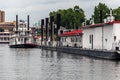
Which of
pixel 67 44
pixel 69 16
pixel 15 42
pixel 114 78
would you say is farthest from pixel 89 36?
pixel 69 16

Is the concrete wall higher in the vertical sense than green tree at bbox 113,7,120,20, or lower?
lower

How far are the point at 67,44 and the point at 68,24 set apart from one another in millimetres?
85082

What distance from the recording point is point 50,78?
137 ft

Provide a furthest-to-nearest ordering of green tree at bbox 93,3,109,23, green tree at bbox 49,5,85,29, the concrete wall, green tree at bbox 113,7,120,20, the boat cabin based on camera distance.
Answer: green tree at bbox 49,5,85,29
green tree at bbox 93,3,109,23
green tree at bbox 113,7,120,20
the boat cabin
the concrete wall

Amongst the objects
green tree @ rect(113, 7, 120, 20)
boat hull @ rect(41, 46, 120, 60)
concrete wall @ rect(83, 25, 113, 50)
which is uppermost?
green tree @ rect(113, 7, 120, 20)

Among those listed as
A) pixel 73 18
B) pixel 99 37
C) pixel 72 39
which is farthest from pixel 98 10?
pixel 99 37

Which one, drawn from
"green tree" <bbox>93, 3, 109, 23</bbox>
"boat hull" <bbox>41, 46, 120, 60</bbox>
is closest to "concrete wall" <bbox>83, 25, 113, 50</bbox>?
"boat hull" <bbox>41, 46, 120, 60</bbox>

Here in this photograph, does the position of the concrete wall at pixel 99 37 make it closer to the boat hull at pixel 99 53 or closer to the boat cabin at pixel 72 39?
the boat hull at pixel 99 53

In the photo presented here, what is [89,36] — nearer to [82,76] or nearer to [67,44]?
[67,44]

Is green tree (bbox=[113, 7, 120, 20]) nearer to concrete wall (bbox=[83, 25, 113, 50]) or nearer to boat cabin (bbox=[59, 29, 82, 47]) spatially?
boat cabin (bbox=[59, 29, 82, 47])

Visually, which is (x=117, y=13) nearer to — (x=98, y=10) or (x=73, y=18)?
(x=98, y=10)

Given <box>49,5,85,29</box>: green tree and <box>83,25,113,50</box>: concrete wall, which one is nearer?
<box>83,25,113,50</box>: concrete wall

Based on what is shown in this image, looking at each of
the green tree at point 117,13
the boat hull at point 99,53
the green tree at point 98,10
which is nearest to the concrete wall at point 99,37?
the boat hull at point 99,53

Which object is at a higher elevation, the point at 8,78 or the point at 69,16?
the point at 69,16
